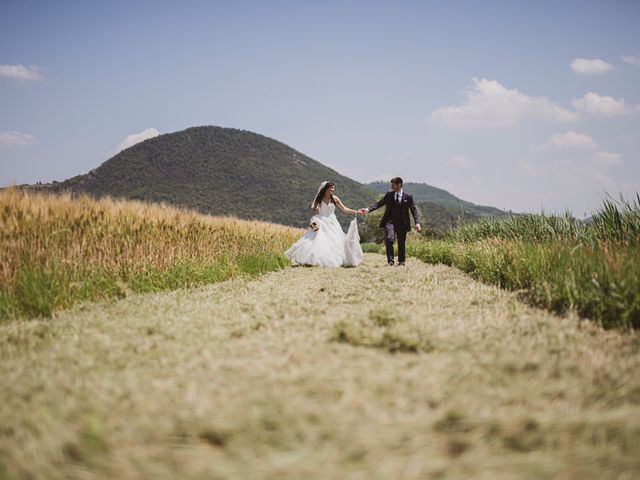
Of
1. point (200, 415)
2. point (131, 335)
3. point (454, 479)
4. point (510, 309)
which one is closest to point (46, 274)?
point (131, 335)

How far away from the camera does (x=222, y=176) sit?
94.4 m

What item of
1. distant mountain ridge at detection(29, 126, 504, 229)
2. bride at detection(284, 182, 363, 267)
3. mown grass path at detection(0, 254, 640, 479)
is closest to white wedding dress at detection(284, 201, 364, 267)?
bride at detection(284, 182, 363, 267)

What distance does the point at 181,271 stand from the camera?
6742mm

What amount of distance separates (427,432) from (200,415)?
0.96 meters

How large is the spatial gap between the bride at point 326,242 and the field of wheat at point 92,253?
2.27 metres

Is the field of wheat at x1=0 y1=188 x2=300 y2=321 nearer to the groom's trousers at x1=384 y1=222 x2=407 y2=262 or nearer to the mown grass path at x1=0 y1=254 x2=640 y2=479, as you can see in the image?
the mown grass path at x1=0 y1=254 x2=640 y2=479

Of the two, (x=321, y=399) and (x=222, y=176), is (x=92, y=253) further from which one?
(x=222, y=176)

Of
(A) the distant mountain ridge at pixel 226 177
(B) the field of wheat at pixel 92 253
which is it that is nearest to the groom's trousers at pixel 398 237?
(B) the field of wheat at pixel 92 253

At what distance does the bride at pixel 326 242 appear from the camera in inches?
432

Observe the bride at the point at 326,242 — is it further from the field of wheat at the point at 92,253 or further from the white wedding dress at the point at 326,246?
the field of wheat at the point at 92,253

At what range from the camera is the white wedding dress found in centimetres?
1096

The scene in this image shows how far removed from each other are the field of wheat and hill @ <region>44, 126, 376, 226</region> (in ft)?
209

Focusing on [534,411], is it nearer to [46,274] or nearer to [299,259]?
[46,274]

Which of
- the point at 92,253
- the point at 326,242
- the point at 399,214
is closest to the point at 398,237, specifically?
the point at 399,214
